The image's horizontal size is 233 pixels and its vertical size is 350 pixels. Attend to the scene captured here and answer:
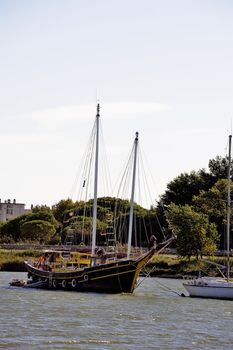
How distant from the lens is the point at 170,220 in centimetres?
11000

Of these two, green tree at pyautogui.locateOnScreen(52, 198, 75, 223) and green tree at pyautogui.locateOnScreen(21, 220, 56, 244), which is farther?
green tree at pyautogui.locateOnScreen(52, 198, 75, 223)

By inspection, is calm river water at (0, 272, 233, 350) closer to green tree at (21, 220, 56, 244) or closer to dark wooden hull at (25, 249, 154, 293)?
dark wooden hull at (25, 249, 154, 293)

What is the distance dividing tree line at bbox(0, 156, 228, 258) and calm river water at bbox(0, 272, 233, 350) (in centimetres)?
4044

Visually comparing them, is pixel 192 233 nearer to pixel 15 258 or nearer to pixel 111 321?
pixel 15 258

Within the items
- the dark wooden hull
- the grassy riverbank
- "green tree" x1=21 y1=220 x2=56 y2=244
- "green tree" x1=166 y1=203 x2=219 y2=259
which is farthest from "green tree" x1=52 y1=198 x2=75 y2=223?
the dark wooden hull

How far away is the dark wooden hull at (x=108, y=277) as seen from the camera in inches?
2571

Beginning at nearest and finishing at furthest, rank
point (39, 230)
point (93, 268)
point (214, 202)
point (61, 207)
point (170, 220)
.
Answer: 1. point (93, 268)
2. point (170, 220)
3. point (214, 202)
4. point (39, 230)
5. point (61, 207)

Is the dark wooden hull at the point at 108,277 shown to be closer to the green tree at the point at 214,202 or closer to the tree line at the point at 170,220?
the tree line at the point at 170,220

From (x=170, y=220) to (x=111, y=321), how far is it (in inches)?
2540

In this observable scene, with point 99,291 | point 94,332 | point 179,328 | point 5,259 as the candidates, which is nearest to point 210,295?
point 99,291

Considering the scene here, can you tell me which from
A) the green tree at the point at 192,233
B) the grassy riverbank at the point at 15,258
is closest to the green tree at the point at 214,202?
the green tree at the point at 192,233

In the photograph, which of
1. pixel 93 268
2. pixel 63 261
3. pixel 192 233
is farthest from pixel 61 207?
pixel 93 268

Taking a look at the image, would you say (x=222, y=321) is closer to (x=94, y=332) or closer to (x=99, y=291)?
(x=94, y=332)

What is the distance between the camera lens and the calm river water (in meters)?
37.9
